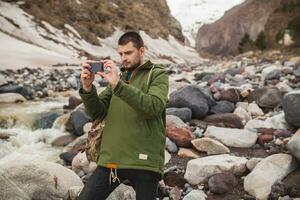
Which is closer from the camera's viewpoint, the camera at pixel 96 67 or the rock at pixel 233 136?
the camera at pixel 96 67

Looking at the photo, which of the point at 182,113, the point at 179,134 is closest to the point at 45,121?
the point at 182,113

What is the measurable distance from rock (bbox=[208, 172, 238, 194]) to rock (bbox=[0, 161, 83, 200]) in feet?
6.57

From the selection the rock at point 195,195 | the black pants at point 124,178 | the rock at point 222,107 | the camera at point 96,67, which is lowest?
the rock at point 195,195

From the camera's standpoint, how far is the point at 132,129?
3.55m

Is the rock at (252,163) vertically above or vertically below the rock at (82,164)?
below

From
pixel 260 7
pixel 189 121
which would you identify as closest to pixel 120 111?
pixel 189 121

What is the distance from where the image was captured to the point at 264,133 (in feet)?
31.7

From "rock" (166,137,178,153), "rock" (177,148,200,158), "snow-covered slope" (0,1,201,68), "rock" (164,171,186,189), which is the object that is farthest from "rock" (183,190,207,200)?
"snow-covered slope" (0,1,201,68)

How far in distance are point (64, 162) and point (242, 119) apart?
4.76 metres

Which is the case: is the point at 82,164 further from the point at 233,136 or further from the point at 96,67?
the point at 96,67

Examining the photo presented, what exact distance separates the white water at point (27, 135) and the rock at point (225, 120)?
12.1 feet

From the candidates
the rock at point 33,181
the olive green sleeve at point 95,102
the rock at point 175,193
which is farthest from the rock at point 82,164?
the olive green sleeve at point 95,102

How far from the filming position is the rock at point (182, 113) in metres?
10.8

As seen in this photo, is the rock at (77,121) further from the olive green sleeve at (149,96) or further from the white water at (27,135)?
the olive green sleeve at (149,96)
